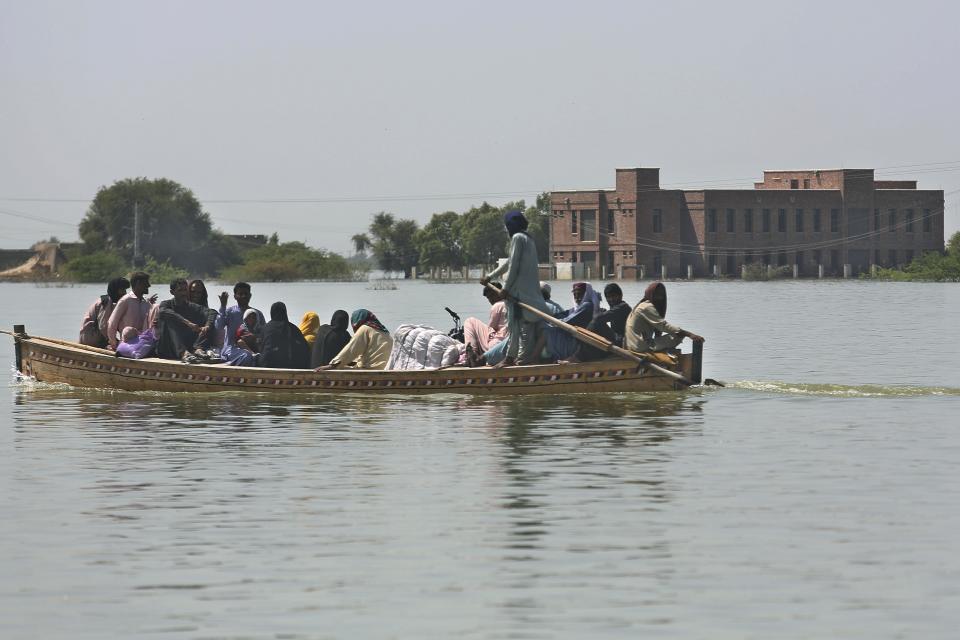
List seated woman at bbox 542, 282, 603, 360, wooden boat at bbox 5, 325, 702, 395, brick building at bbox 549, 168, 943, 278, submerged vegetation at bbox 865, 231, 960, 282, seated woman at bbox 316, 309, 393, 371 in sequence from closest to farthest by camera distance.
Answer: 1. wooden boat at bbox 5, 325, 702, 395
2. seated woman at bbox 542, 282, 603, 360
3. seated woman at bbox 316, 309, 393, 371
4. brick building at bbox 549, 168, 943, 278
5. submerged vegetation at bbox 865, 231, 960, 282

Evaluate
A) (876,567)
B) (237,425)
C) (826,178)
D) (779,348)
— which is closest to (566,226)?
(826,178)

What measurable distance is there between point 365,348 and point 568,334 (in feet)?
9.31

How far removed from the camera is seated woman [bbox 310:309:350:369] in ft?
75.6

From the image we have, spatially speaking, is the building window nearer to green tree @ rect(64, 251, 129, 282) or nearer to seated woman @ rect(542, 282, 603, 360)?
green tree @ rect(64, 251, 129, 282)

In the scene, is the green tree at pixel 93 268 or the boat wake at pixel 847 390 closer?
the boat wake at pixel 847 390

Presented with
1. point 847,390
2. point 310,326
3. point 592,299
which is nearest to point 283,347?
point 310,326

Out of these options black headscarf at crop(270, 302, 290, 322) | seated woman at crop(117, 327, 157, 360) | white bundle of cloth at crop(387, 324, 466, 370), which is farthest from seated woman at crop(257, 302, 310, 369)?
seated woman at crop(117, 327, 157, 360)

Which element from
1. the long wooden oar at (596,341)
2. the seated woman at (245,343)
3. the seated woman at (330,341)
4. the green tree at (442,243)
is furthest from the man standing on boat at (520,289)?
the green tree at (442,243)

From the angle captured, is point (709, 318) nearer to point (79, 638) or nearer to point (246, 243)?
point (79, 638)

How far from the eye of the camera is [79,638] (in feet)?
30.5

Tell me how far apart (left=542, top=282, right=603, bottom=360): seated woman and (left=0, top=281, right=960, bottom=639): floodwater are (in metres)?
0.71

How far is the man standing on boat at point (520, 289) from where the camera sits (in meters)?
21.3

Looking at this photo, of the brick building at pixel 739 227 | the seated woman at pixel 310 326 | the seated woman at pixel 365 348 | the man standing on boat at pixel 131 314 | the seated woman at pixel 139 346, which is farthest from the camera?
the brick building at pixel 739 227

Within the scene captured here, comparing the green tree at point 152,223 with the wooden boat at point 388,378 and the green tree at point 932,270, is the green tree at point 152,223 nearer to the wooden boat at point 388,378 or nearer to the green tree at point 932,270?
the green tree at point 932,270
